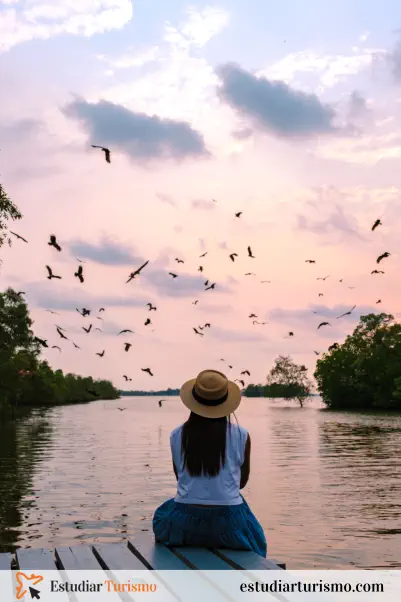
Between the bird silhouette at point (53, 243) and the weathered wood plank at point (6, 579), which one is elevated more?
the bird silhouette at point (53, 243)

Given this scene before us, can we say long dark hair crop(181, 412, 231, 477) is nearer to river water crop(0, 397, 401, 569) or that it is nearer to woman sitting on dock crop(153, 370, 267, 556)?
woman sitting on dock crop(153, 370, 267, 556)

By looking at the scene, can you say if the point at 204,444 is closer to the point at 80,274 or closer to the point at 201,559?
the point at 201,559

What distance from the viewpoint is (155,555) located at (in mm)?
7762

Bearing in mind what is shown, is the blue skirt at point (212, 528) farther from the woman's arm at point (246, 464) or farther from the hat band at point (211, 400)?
the hat band at point (211, 400)

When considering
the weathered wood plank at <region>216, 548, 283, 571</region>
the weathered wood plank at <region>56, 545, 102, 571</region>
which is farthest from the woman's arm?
the weathered wood plank at <region>56, 545, 102, 571</region>

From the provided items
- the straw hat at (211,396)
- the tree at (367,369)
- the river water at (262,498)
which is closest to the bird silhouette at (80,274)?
the river water at (262,498)

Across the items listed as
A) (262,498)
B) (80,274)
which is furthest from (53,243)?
(262,498)

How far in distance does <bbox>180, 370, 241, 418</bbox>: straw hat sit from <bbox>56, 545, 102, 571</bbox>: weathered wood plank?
5.53ft

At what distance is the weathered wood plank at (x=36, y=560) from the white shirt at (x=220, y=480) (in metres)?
1.45

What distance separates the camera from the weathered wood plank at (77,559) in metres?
7.40

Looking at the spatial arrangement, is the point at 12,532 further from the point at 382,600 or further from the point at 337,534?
the point at 382,600

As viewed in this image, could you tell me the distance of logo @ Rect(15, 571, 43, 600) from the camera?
6539 mm

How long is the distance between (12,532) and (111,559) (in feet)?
37.8

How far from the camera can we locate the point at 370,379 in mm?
152000
